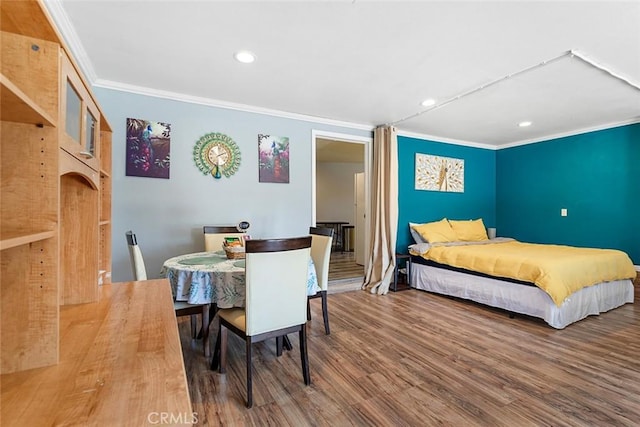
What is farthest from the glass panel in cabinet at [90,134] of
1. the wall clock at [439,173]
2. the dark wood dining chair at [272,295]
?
the wall clock at [439,173]

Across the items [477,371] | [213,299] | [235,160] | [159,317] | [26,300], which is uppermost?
[235,160]

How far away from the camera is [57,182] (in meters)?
0.78

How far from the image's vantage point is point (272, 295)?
1828mm

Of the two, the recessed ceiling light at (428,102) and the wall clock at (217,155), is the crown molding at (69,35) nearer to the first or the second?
the wall clock at (217,155)

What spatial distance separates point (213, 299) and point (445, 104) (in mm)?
3279

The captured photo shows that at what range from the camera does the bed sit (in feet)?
9.63

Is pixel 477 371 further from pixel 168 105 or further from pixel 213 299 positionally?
pixel 168 105

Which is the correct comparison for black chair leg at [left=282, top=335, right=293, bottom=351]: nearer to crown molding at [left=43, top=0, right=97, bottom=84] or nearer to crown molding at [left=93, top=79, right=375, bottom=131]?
crown molding at [left=43, top=0, right=97, bottom=84]

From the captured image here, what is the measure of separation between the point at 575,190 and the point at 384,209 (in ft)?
10.1

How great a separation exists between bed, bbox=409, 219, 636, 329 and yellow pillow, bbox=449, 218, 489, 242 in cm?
51

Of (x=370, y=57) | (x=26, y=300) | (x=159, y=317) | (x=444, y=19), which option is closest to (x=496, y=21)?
(x=444, y=19)

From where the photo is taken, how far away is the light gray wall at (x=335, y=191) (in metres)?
8.16

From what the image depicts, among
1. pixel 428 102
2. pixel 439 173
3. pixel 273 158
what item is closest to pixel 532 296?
pixel 428 102

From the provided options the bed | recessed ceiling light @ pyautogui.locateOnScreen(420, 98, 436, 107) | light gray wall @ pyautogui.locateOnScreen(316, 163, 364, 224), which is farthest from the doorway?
recessed ceiling light @ pyautogui.locateOnScreen(420, 98, 436, 107)
